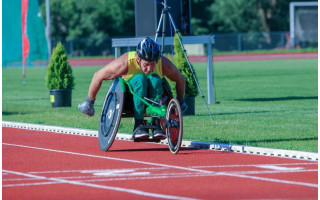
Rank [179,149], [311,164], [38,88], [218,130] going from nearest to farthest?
[311,164], [179,149], [218,130], [38,88]

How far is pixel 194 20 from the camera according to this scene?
79750mm

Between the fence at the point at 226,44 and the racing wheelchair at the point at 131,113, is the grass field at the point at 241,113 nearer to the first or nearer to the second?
the racing wheelchair at the point at 131,113

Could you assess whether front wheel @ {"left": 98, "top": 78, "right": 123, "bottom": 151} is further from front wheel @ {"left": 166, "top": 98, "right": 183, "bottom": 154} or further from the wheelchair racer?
front wheel @ {"left": 166, "top": 98, "right": 183, "bottom": 154}

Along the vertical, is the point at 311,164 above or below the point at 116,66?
→ below

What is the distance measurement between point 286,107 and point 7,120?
670 cm

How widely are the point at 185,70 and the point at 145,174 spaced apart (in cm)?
898

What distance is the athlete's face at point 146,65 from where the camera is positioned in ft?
40.2

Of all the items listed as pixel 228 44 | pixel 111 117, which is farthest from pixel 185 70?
pixel 228 44

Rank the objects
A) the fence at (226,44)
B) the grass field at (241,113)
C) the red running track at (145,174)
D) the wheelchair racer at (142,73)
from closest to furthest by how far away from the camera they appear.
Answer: the red running track at (145,174)
the wheelchair racer at (142,73)
the grass field at (241,113)
the fence at (226,44)

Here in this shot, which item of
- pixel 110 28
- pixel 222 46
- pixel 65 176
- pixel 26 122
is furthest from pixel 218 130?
pixel 110 28

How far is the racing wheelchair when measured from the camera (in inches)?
467

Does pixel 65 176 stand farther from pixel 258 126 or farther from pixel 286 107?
pixel 286 107

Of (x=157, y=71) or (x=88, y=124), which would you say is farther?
(x=88, y=124)

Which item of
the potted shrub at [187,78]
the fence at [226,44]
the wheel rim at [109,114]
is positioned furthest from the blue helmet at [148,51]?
→ the fence at [226,44]
